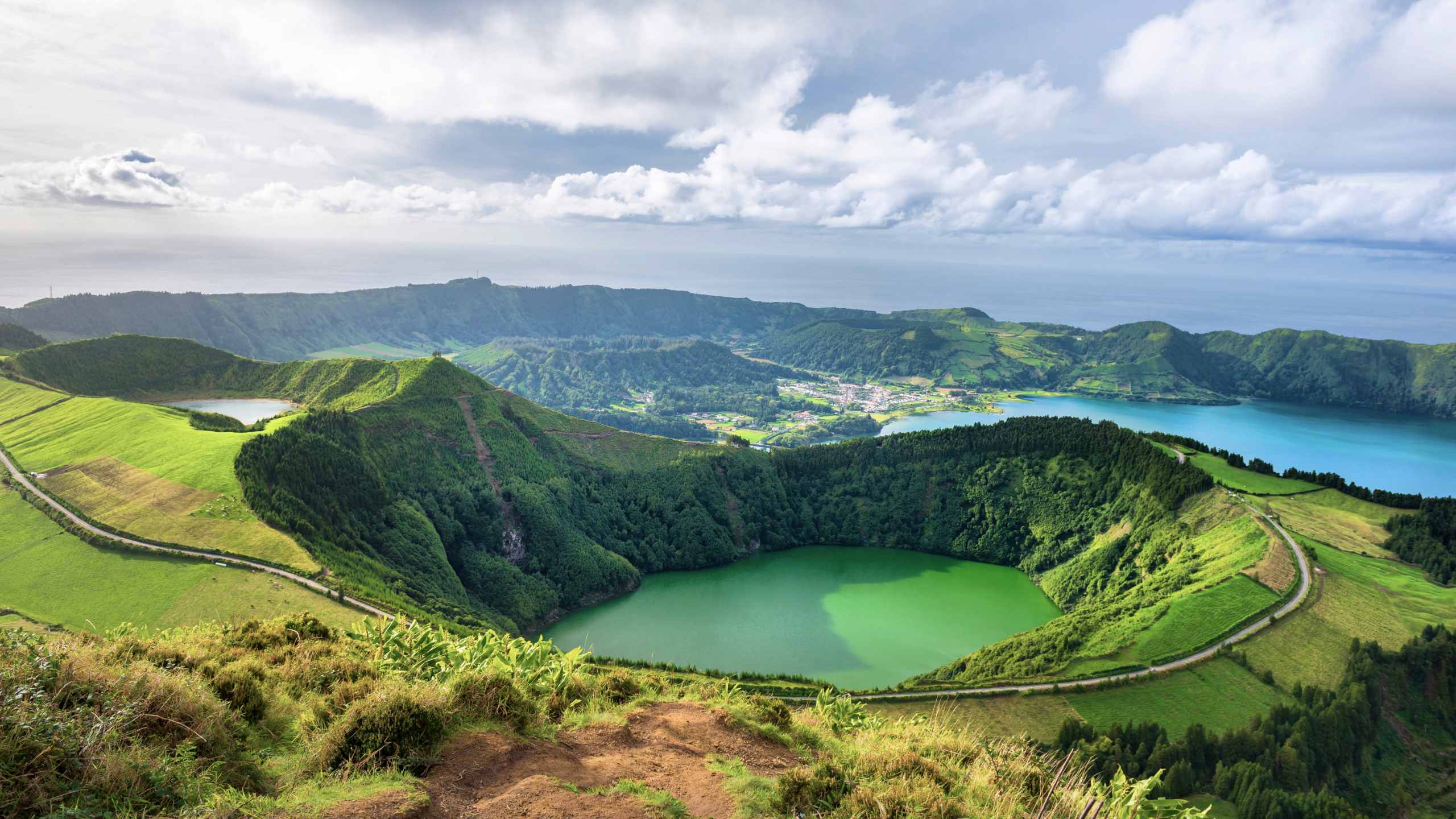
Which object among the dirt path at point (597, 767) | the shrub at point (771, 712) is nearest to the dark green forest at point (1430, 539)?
the shrub at point (771, 712)

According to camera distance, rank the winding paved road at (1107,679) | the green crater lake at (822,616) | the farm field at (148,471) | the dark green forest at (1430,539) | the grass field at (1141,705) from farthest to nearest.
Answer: the green crater lake at (822,616) → the dark green forest at (1430,539) → the farm field at (148,471) → the winding paved road at (1107,679) → the grass field at (1141,705)

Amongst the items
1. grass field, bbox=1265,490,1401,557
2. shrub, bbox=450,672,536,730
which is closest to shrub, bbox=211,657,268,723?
shrub, bbox=450,672,536,730

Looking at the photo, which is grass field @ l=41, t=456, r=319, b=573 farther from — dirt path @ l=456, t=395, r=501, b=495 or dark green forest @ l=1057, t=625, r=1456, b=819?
dark green forest @ l=1057, t=625, r=1456, b=819

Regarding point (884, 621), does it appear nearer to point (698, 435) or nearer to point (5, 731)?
point (5, 731)

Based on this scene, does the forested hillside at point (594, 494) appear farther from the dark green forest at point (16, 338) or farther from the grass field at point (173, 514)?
the dark green forest at point (16, 338)

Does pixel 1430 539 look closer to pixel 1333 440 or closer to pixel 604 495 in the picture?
pixel 604 495

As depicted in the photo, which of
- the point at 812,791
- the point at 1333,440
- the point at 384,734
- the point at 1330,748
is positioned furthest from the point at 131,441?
the point at 1333,440
